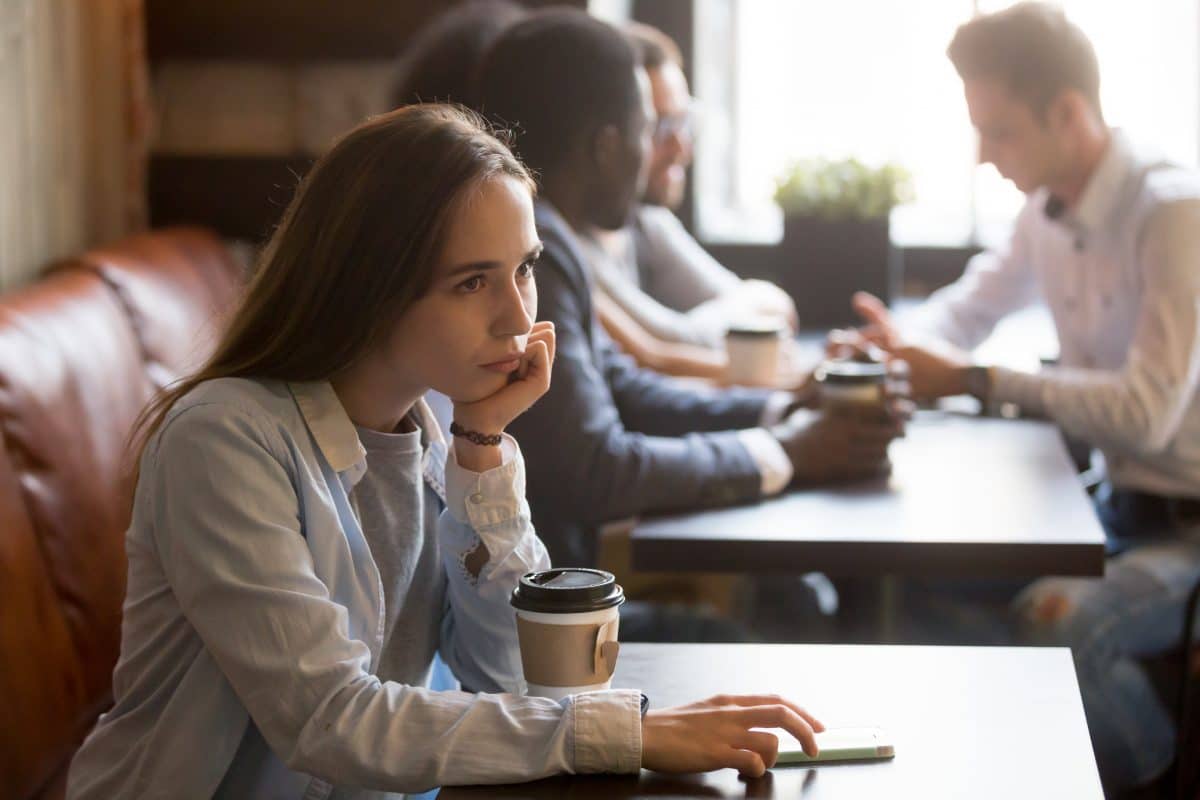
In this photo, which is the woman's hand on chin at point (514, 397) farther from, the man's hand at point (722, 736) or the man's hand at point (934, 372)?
the man's hand at point (934, 372)

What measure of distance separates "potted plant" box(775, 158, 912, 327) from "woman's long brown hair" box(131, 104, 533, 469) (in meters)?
2.14

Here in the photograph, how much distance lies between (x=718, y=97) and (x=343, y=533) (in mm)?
3009

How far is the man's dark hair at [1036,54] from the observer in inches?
105

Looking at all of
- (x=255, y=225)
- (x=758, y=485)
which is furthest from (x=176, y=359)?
(x=758, y=485)

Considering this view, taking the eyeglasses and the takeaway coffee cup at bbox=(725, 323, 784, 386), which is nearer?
the takeaway coffee cup at bbox=(725, 323, 784, 386)

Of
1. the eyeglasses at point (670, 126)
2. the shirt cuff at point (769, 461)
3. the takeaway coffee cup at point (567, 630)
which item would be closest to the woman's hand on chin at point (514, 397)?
the takeaway coffee cup at point (567, 630)

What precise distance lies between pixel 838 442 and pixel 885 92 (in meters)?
2.04

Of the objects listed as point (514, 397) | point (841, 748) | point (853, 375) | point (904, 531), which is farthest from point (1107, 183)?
point (841, 748)

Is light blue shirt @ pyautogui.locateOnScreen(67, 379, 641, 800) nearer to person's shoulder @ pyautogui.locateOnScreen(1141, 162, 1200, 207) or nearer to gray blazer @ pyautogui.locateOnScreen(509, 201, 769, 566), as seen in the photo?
gray blazer @ pyautogui.locateOnScreen(509, 201, 769, 566)

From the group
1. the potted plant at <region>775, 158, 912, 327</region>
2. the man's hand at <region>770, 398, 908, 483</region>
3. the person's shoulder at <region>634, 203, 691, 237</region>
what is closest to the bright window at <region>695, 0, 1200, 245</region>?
the person's shoulder at <region>634, 203, 691, 237</region>

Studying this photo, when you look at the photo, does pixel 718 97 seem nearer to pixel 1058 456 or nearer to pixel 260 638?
pixel 1058 456

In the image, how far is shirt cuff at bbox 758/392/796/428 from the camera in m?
2.51

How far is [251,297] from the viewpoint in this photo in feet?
4.42

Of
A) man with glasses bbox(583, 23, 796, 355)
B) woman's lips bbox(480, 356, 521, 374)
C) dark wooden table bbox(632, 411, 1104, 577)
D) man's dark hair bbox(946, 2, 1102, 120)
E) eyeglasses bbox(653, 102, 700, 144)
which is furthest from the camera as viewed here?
eyeglasses bbox(653, 102, 700, 144)
